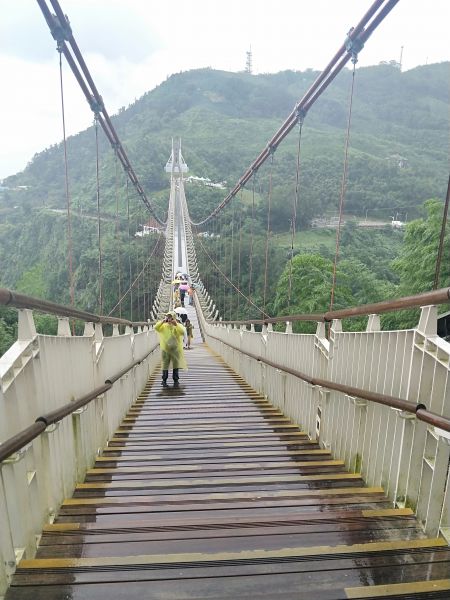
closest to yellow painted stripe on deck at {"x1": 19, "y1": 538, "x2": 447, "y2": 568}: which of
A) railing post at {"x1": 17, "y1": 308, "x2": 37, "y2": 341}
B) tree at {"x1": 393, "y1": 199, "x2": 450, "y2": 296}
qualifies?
railing post at {"x1": 17, "y1": 308, "x2": 37, "y2": 341}

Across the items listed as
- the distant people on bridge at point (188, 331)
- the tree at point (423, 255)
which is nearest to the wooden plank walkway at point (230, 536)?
the distant people on bridge at point (188, 331)

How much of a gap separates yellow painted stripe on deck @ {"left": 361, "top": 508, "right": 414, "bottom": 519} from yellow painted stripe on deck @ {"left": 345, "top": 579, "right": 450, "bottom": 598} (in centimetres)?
38

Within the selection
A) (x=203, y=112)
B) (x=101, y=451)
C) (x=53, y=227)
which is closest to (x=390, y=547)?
(x=101, y=451)

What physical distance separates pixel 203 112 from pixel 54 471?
305 ft

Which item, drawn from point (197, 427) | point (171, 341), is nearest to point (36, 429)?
point (197, 427)

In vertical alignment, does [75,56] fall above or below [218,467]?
above

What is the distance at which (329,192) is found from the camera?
4122 cm

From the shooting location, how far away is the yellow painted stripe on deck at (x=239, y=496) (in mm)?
1810

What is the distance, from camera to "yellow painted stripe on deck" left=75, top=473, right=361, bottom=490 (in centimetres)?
199

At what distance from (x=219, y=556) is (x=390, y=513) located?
2.28 feet

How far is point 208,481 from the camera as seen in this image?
2.05m

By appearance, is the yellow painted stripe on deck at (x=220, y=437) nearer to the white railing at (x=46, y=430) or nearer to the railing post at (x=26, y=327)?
the white railing at (x=46, y=430)

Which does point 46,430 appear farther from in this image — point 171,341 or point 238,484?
point 171,341

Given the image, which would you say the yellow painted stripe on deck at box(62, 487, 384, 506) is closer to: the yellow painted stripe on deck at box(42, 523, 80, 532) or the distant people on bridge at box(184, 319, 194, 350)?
→ the yellow painted stripe on deck at box(42, 523, 80, 532)
